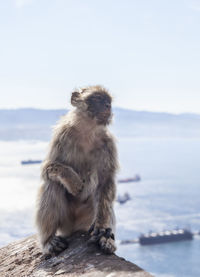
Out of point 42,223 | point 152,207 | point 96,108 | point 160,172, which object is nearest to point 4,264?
point 42,223

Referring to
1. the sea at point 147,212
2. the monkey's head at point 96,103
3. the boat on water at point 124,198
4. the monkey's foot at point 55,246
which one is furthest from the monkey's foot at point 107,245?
the boat on water at point 124,198

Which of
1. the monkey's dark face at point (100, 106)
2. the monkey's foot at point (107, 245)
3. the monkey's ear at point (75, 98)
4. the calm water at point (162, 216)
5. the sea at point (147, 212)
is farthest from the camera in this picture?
the sea at point (147, 212)

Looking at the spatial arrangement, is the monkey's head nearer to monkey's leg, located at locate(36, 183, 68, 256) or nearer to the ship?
monkey's leg, located at locate(36, 183, 68, 256)

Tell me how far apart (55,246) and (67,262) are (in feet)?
1.24

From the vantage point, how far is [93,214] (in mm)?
4645

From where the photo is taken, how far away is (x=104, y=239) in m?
4.11

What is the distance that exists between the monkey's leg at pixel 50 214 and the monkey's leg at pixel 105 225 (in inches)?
14.8

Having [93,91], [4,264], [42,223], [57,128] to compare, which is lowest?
[4,264]

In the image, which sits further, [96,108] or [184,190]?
[184,190]

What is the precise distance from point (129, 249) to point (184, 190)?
40514 millimetres

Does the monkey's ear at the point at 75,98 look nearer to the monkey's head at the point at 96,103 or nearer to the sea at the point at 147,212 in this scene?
the monkey's head at the point at 96,103

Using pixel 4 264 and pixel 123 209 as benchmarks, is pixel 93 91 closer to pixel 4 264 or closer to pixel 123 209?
pixel 4 264

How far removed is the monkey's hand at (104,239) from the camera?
4008mm

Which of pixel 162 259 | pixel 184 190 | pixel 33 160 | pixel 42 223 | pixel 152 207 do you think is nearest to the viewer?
pixel 42 223
